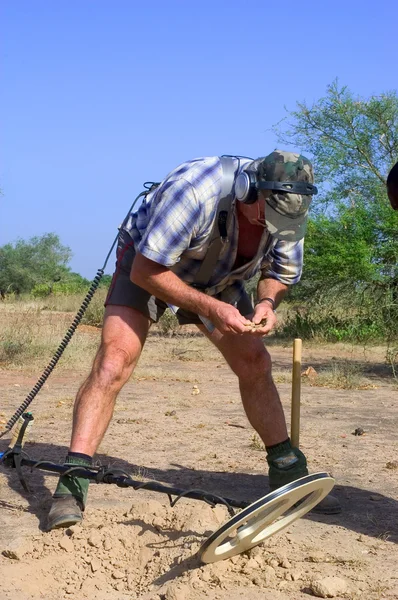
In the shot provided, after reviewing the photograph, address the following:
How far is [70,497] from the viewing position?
3.87 metres

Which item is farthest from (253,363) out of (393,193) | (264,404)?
(393,193)

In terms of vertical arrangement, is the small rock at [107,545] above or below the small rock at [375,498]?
below

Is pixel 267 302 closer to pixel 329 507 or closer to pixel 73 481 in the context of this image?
pixel 329 507

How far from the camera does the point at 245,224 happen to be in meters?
3.92

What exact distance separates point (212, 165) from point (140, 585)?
1.89 metres

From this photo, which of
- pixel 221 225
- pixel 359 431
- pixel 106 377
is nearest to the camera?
pixel 221 225

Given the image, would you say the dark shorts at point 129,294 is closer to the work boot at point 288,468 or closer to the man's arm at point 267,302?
the man's arm at point 267,302

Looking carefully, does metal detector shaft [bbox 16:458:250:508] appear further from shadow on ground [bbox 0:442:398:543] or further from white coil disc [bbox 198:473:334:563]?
shadow on ground [bbox 0:442:398:543]

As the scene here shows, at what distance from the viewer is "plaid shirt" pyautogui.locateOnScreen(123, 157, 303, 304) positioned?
3.71m

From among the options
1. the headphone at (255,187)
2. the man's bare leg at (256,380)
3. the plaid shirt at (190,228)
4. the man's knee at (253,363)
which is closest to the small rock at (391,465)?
the man's bare leg at (256,380)

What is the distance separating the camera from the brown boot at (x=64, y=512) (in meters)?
3.75

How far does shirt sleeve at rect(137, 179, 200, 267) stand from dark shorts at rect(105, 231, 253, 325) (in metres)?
0.44

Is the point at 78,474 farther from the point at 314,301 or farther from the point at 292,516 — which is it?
the point at 314,301

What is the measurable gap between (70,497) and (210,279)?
1247mm
